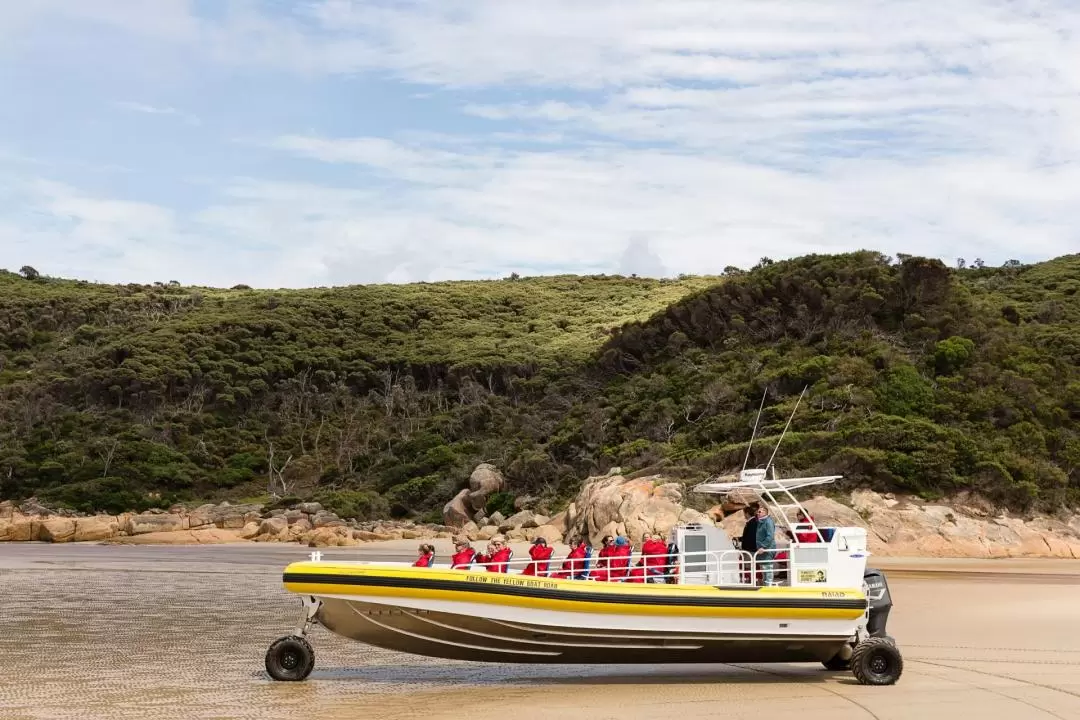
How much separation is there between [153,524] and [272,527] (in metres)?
5.96

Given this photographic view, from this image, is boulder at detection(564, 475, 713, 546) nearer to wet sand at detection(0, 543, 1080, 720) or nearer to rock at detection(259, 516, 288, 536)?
wet sand at detection(0, 543, 1080, 720)

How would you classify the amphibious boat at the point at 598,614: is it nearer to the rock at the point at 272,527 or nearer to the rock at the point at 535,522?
the rock at the point at 535,522

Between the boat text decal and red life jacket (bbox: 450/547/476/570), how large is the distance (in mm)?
700

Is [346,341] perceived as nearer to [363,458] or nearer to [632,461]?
[363,458]

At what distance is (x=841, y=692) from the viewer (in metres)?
13.0

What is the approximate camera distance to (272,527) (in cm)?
4719

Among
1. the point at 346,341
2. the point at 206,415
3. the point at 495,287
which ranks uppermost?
the point at 495,287

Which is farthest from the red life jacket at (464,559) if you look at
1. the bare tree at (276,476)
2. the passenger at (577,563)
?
the bare tree at (276,476)

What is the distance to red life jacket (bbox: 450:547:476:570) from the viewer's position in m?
14.1

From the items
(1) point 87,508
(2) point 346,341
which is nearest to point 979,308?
(1) point 87,508

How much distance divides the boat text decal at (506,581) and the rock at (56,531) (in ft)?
130

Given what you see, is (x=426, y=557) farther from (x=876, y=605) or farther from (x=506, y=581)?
(x=876, y=605)

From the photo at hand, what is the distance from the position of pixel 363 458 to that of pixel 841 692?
55502mm

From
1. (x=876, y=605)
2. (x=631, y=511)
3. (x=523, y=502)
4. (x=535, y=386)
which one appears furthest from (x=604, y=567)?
(x=535, y=386)
